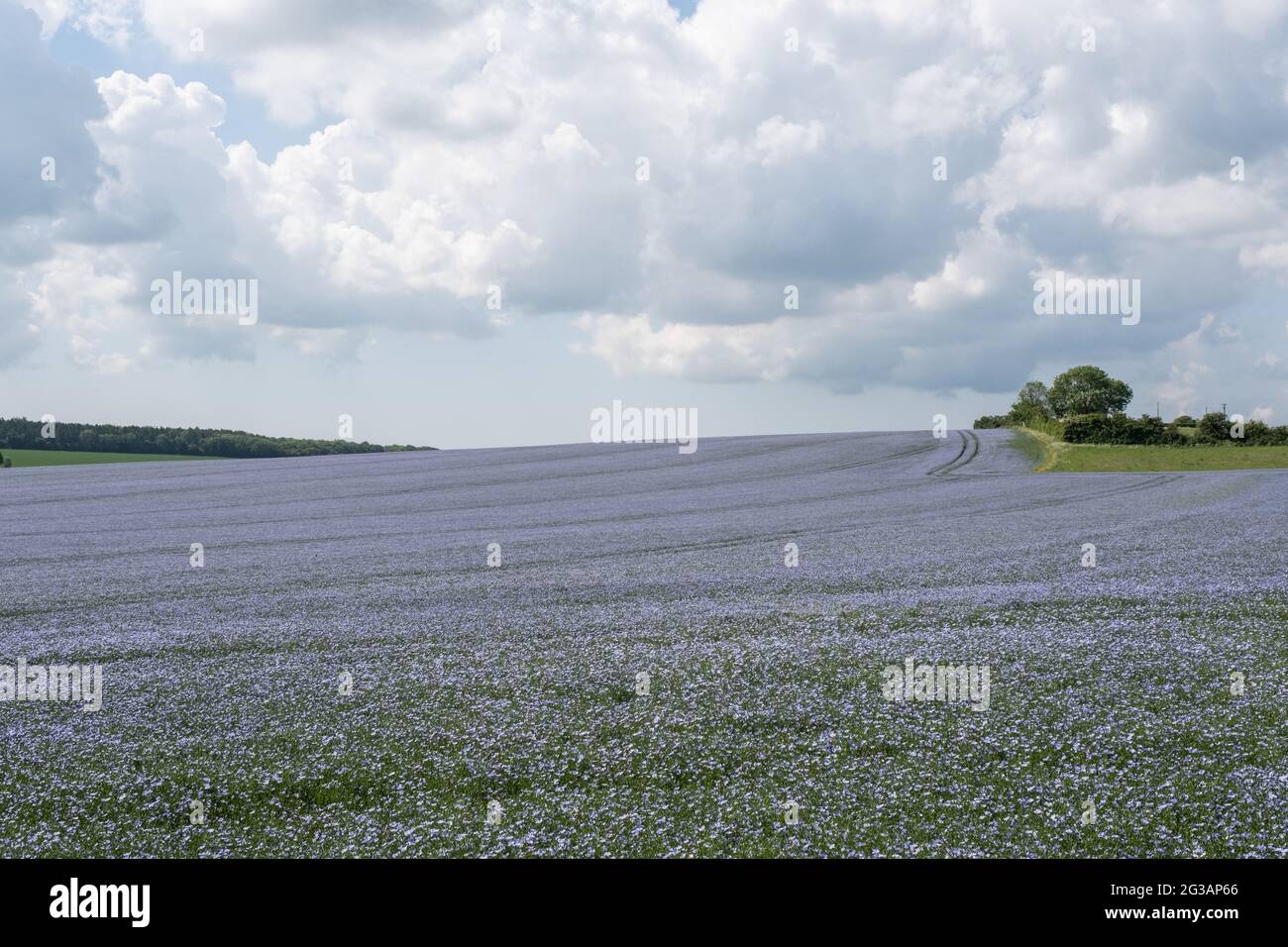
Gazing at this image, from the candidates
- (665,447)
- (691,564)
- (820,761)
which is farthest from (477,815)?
(665,447)

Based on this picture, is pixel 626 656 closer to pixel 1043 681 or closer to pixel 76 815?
pixel 1043 681

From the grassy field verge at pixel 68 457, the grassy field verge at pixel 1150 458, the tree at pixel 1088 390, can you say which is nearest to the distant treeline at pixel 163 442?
the grassy field verge at pixel 68 457

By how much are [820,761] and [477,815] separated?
334 centimetres

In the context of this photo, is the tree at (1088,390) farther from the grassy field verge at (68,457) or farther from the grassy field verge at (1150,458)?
the grassy field verge at (68,457)

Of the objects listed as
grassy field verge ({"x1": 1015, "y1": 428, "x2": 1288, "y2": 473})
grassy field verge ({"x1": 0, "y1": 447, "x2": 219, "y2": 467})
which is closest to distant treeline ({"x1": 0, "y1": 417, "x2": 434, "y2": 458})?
A: grassy field verge ({"x1": 0, "y1": 447, "x2": 219, "y2": 467})

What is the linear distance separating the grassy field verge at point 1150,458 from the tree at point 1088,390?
7695cm

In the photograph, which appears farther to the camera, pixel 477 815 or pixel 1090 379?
pixel 1090 379

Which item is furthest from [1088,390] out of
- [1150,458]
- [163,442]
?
[163,442]

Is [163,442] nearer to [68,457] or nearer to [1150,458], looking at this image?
[68,457]

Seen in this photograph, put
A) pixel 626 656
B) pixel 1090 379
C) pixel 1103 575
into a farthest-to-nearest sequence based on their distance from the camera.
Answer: pixel 1090 379
pixel 1103 575
pixel 626 656

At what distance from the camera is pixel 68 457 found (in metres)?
78.2

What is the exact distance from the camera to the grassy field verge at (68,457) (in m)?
73.7

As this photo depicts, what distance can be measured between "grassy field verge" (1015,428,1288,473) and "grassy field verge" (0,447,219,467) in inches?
2631
